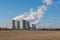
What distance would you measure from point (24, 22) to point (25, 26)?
5575mm

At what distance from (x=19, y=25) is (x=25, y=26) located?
842 cm

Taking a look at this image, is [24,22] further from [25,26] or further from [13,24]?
→ [13,24]

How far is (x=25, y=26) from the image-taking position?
189m

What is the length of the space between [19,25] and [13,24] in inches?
358

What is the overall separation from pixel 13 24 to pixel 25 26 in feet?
57.3

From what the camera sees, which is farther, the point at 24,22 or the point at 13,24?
the point at 24,22

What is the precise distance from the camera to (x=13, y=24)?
175m

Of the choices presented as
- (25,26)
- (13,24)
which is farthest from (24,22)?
(13,24)

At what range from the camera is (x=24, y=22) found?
19250 cm

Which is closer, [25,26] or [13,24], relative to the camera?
[13,24]

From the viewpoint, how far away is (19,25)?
182375 mm
